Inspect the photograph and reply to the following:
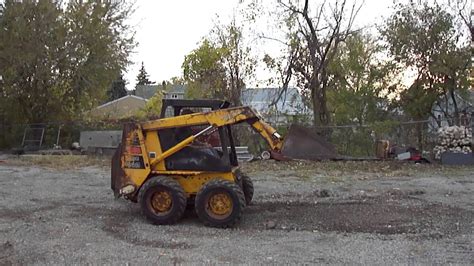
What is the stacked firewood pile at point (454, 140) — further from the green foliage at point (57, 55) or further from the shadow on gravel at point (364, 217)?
the green foliage at point (57, 55)

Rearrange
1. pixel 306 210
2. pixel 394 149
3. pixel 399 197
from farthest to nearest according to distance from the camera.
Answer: pixel 394 149
pixel 399 197
pixel 306 210

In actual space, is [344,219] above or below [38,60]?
below

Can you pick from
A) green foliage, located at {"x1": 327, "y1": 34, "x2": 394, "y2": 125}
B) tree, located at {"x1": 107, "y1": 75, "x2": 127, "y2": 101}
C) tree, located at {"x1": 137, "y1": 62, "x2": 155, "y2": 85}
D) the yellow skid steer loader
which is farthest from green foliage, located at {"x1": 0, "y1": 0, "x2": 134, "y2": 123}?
tree, located at {"x1": 137, "y1": 62, "x2": 155, "y2": 85}

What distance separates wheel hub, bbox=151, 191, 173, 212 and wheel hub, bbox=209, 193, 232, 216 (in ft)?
2.16

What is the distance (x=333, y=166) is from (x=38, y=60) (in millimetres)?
15563

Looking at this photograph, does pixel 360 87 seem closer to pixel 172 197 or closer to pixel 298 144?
pixel 298 144

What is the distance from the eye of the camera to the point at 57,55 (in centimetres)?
2686

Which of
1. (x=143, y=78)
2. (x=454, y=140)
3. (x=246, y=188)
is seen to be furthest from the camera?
(x=143, y=78)

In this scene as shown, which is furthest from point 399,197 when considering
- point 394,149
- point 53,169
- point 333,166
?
point 53,169

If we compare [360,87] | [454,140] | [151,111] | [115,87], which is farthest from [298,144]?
[115,87]

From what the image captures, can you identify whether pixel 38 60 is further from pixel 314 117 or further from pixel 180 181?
pixel 180 181

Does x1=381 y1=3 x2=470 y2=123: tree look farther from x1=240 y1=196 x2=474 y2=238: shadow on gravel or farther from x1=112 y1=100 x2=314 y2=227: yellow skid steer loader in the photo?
x1=112 y1=100 x2=314 y2=227: yellow skid steer loader

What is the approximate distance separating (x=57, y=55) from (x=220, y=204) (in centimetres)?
2077

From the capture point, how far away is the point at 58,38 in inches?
1040
